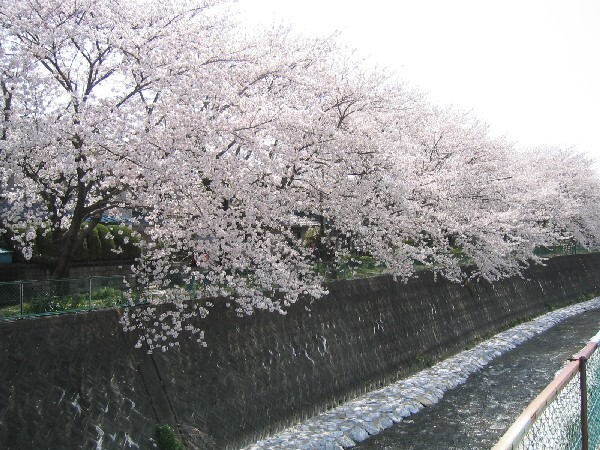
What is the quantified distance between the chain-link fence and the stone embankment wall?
45 centimetres

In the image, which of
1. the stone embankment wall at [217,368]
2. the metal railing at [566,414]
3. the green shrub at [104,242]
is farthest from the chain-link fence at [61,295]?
the green shrub at [104,242]

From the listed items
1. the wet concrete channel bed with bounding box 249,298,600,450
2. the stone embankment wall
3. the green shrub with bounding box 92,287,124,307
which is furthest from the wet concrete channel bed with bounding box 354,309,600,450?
the green shrub with bounding box 92,287,124,307

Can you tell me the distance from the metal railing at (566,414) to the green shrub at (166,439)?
670cm

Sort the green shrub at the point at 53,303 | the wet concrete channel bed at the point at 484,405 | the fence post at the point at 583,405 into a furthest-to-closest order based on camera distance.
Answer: the wet concrete channel bed at the point at 484,405 → the green shrub at the point at 53,303 → the fence post at the point at 583,405

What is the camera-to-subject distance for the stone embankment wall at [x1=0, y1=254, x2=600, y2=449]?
8758mm

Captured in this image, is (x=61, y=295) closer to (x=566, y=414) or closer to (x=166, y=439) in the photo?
(x=166, y=439)

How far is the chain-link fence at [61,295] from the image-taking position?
9562 mm

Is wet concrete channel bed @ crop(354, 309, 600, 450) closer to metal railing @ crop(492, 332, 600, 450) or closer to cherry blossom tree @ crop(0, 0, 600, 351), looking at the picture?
cherry blossom tree @ crop(0, 0, 600, 351)

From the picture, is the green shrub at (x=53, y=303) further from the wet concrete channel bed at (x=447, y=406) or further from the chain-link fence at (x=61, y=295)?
the wet concrete channel bed at (x=447, y=406)

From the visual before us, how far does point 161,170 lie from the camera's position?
10.7 metres

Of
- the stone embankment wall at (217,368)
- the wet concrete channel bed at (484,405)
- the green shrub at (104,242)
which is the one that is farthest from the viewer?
the green shrub at (104,242)

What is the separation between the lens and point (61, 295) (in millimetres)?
10273

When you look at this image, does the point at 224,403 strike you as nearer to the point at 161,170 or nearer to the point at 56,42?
the point at 161,170

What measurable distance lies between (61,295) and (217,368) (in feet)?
11.0
